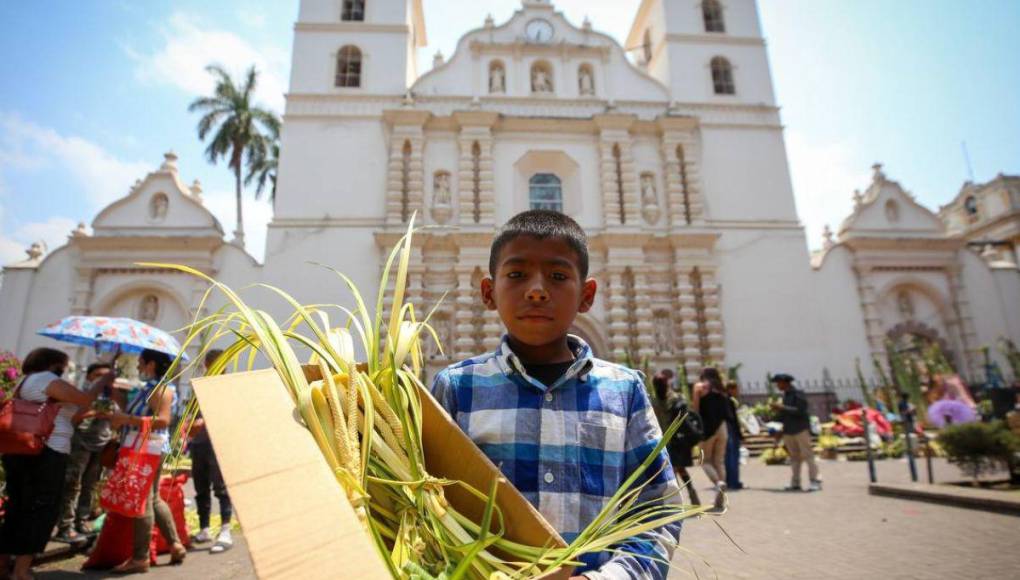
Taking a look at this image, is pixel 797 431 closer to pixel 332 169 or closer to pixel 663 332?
pixel 663 332

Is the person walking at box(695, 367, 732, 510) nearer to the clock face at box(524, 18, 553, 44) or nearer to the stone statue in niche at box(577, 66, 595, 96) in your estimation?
the stone statue in niche at box(577, 66, 595, 96)

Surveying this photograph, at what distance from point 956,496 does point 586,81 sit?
17096mm

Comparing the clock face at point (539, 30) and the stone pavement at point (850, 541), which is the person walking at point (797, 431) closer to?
the stone pavement at point (850, 541)

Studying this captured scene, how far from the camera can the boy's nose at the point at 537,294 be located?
1582 mm

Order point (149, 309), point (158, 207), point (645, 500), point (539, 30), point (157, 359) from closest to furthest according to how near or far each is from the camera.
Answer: point (645, 500), point (157, 359), point (149, 309), point (158, 207), point (539, 30)

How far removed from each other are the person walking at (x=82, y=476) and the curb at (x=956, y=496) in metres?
9.46

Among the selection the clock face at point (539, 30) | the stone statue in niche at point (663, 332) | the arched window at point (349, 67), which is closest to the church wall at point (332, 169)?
the arched window at point (349, 67)

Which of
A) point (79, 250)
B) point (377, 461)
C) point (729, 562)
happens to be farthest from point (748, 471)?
point (79, 250)

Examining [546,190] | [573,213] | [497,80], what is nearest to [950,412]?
[573,213]

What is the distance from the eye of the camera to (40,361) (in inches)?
167

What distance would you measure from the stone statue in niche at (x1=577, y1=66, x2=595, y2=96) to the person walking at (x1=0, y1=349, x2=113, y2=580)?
710 inches

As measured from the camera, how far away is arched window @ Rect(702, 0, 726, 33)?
2055 cm

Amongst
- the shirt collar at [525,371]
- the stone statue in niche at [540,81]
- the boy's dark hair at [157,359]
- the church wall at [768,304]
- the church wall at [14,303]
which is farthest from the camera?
the stone statue in niche at [540,81]

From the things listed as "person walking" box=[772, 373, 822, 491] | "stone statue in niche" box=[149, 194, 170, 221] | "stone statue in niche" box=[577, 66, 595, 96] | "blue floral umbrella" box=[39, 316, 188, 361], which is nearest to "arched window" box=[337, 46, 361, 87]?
"stone statue in niche" box=[149, 194, 170, 221]
